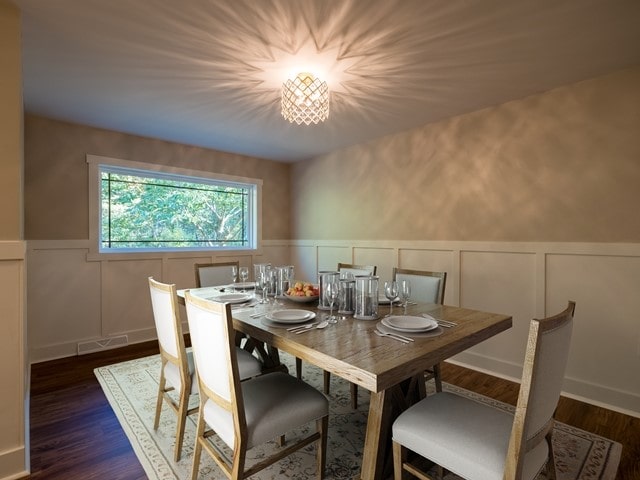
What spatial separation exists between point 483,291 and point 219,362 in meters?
2.50

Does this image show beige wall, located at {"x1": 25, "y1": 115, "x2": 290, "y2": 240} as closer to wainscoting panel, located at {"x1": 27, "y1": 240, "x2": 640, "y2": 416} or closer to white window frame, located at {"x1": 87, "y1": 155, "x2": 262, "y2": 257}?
white window frame, located at {"x1": 87, "y1": 155, "x2": 262, "y2": 257}

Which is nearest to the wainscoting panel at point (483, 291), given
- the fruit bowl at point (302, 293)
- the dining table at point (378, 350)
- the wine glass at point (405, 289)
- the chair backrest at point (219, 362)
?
the dining table at point (378, 350)

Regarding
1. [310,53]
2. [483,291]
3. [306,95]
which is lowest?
[483,291]

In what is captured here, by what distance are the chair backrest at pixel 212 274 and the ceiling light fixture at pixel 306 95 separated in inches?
60.3

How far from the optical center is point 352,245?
4.09m

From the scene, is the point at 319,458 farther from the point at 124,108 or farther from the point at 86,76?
the point at 124,108

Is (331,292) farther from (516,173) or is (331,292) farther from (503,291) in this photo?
(516,173)

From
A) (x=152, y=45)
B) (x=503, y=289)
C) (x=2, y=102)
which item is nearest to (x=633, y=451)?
(x=503, y=289)

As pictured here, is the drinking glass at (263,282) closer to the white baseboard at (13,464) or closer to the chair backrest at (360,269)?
the chair backrest at (360,269)

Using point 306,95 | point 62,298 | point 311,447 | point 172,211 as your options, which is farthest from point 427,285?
point 62,298

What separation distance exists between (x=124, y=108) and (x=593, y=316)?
414cm

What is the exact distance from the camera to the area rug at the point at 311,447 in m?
1.68

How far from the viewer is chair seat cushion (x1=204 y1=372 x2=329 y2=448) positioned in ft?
4.47

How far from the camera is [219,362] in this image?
53.4 inches
